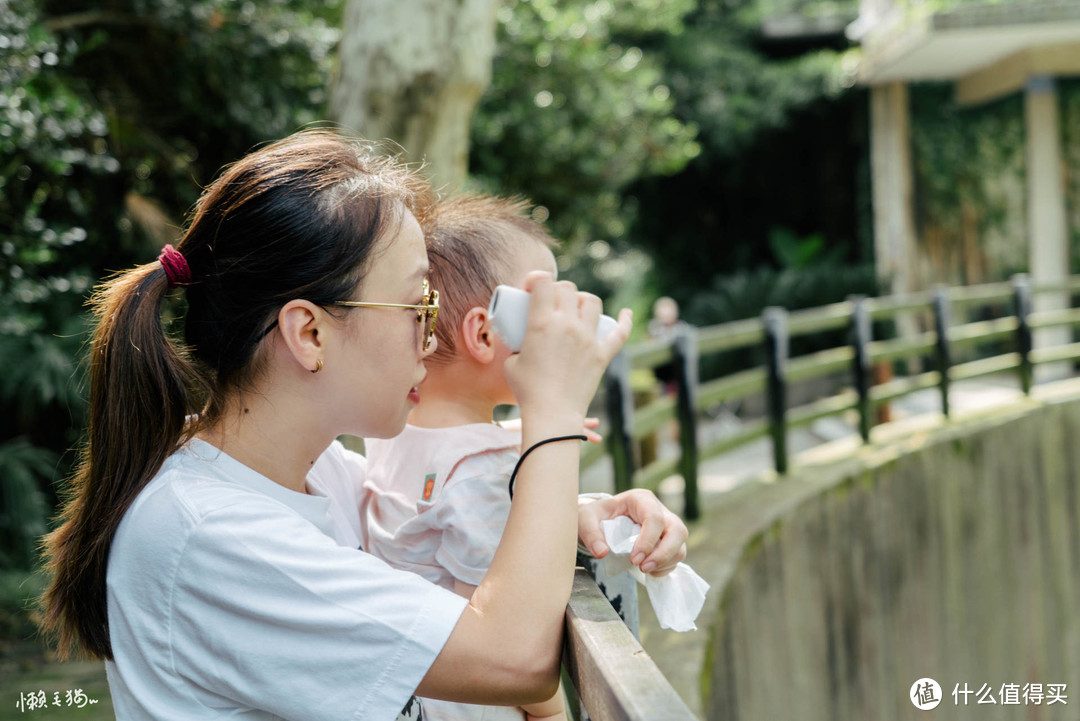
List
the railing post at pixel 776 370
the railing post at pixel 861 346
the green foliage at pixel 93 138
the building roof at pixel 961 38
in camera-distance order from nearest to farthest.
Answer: the green foliage at pixel 93 138, the railing post at pixel 776 370, the railing post at pixel 861 346, the building roof at pixel 961 38

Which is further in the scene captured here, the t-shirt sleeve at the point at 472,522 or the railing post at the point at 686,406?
the railing post at the point at 686,406

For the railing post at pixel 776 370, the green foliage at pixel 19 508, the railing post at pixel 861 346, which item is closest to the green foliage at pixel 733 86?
the railing post at pixel 861 346

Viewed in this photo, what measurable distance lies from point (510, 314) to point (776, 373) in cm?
482

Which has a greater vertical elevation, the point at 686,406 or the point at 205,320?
the point at 205,320

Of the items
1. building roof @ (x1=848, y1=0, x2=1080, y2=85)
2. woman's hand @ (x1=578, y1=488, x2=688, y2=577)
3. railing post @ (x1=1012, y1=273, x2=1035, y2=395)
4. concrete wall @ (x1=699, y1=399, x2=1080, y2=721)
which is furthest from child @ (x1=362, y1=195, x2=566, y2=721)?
building roof @ (x1=848, y1=0, x2=1080, y2=85)

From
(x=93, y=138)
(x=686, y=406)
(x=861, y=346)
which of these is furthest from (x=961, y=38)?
(x=93, y=138)

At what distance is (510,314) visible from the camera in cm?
118

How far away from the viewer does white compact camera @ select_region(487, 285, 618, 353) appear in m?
1.18

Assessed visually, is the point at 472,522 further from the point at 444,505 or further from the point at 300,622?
the point at 300,622

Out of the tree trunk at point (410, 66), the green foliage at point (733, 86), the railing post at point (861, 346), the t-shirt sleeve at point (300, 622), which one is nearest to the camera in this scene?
the t-shirt sleeve at point (300, 622)

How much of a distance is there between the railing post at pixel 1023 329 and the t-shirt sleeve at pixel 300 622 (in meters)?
8.49

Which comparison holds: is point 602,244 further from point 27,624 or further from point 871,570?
point 27,624

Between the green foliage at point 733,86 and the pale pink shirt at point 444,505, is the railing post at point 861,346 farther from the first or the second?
the green foliage at point 733,86

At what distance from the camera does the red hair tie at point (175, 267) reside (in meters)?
1.22
